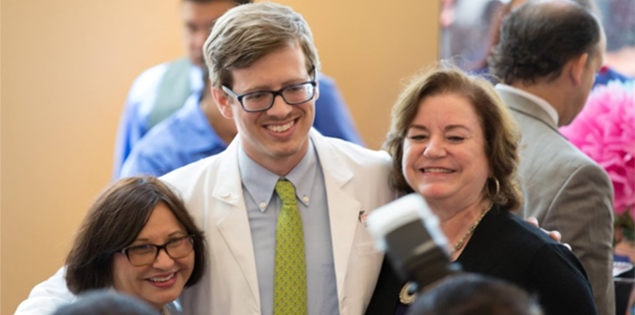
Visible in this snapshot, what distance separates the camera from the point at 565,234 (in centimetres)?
257

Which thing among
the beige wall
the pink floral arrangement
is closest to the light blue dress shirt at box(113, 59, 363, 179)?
the beige wall

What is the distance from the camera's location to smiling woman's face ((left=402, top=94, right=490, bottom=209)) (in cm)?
217

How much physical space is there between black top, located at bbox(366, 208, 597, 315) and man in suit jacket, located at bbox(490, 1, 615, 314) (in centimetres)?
44

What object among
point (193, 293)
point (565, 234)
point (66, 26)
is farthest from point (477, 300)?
point (66, 26)

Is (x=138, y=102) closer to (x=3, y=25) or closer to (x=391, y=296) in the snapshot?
(x=3, y=25)

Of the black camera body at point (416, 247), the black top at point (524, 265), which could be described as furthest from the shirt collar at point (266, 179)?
the black camera body at point (416, 247)

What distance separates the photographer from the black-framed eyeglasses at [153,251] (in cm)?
209


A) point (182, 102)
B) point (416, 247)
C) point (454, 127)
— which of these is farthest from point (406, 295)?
point (182, 102)

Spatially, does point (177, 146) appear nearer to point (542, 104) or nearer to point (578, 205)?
point (542, 104)

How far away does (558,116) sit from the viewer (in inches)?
115

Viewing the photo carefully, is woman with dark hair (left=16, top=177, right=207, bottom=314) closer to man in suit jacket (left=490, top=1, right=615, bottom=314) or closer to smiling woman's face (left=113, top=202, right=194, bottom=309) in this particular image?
smiling woman's face (left=113, top=202, right=194, bottom=309)

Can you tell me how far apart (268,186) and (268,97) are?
0.26 metres

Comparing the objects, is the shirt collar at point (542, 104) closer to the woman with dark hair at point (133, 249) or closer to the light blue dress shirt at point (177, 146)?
the light blue dress shirt at point (177, 146)

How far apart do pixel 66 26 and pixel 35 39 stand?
0.16 m
